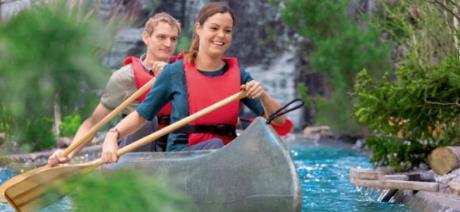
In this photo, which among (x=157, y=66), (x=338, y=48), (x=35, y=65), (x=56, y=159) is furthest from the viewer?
(x=338, y=48)

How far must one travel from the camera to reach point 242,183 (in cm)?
512

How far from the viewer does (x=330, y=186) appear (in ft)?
33.6

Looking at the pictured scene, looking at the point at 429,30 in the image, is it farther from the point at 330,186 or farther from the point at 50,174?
the point at 50,174

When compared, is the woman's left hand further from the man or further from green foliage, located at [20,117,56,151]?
green foliage, located at [20,117,56,151]

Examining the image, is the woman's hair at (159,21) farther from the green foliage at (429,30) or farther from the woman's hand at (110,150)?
the green foliage at (429,30)

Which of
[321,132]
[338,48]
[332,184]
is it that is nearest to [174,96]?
[332,184]

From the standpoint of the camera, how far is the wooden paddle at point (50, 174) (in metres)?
5.33

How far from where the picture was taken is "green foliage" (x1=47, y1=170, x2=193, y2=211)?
145 inches

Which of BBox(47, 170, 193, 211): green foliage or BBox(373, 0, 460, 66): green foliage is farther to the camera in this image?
BBox(373, 0, 460, 66): green foliage

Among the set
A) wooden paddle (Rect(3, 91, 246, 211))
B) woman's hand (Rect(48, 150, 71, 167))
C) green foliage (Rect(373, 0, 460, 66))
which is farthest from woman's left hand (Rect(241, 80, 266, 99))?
green foliage (Rect(373, 0, 460, 66))

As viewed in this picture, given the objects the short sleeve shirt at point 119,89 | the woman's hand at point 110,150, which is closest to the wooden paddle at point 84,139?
the short sleeve shirt at point 119,89

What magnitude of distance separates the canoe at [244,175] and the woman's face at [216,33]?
65 centimetres

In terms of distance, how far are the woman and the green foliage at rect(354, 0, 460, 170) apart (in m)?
2.91

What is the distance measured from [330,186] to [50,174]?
5219 millimetres
